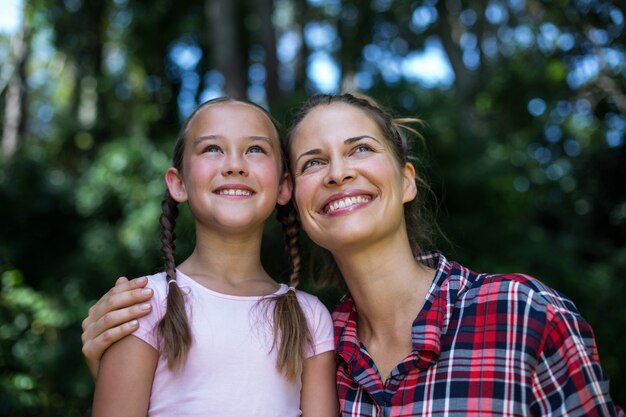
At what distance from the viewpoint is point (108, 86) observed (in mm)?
14695

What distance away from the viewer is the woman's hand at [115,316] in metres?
2.16

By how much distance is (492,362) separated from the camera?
1920 mm

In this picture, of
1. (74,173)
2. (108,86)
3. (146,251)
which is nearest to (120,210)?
(146,251)

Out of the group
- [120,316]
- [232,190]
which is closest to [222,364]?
[120,316]

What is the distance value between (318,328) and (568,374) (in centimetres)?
94

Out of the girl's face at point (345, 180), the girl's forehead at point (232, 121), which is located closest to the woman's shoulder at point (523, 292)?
the girl's face at point (345, 180)

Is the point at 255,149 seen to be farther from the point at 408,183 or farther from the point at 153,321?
the point at 153,321

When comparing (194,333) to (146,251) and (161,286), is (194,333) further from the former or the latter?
(146,251)

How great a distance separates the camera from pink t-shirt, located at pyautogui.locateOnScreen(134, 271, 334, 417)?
2.20m

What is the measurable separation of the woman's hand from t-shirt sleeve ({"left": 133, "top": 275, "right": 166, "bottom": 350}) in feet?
0.09

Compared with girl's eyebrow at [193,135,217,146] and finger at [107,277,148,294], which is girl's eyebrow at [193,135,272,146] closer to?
girl's eyebrow at [193,135,217,146]

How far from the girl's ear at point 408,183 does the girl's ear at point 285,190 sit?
0.46m

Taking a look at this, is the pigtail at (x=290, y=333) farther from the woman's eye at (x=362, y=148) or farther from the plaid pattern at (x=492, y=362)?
the woman's eye at (x=362, y=148)

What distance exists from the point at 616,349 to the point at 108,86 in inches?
456
